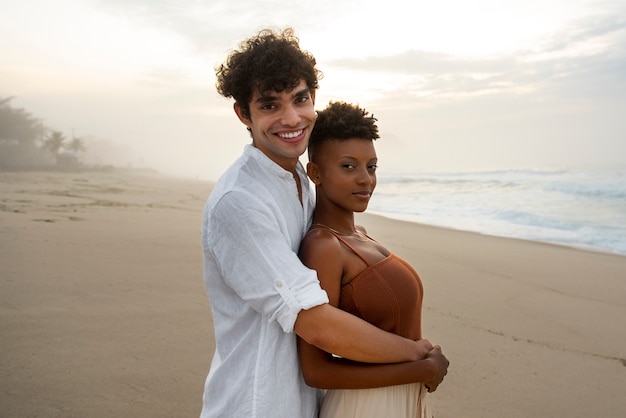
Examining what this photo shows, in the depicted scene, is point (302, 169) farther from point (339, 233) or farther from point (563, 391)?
Answer: point (563, 391)

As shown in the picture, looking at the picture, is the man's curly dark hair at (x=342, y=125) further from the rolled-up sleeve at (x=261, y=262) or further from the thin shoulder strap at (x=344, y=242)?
the rolled-up sleeve at (x=261, y=262)

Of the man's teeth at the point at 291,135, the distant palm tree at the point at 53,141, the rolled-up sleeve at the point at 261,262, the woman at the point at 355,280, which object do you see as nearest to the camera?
the rolled-up sleeve at the point at 261,262

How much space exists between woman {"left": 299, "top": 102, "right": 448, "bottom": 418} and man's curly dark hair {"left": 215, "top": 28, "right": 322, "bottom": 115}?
222 mm

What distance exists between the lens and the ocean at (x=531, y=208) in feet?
39.1

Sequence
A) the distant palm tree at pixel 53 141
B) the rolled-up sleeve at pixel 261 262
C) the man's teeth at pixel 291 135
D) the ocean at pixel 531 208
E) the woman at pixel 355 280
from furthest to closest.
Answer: the distant palm tree at pixel 53 141, the ocean at pixel 531 208, the man's teeth at pixel 291 135, the woman at pixel 355 280, the rolled-up sleeve at pixel 261 262

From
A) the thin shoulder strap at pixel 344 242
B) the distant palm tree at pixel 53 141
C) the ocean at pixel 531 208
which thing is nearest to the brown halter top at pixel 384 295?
the thin shoulder strap at pixel 344 242

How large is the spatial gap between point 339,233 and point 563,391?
9.63 ft

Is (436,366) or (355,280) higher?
(355,280)

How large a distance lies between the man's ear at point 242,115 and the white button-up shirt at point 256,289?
0.53 feet

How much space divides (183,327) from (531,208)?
15.0 metres

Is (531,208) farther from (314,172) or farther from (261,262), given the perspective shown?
(261,262)

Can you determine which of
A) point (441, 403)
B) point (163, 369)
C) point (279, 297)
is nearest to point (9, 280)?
point (163, 369)

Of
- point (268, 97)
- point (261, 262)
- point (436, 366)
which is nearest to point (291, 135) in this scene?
point (268, 97)

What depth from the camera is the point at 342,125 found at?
6.26 ft
